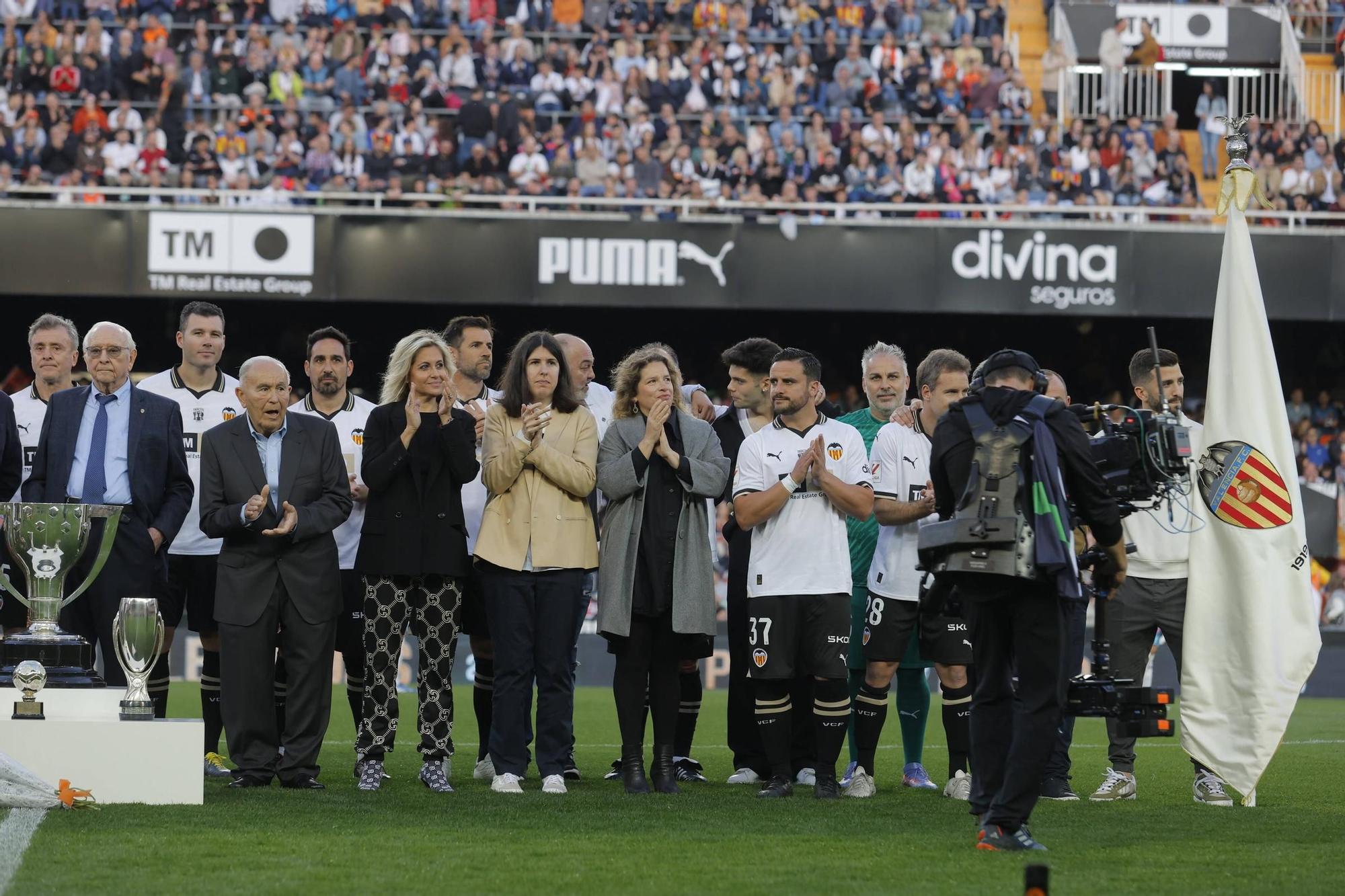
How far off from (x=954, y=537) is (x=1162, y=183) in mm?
18512

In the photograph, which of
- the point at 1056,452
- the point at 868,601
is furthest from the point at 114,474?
the point at 1056,452

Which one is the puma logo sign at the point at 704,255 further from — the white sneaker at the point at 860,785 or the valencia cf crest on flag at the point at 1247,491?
the white sneaker at the point at 860,785

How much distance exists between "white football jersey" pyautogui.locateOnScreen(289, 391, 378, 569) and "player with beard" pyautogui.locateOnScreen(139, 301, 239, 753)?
1.60 feet

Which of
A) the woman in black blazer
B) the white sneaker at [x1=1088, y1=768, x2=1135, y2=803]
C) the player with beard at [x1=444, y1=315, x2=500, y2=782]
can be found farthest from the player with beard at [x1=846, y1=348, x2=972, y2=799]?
the woman in black blazer

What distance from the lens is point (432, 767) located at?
8117 mm

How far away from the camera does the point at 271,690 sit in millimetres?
8070

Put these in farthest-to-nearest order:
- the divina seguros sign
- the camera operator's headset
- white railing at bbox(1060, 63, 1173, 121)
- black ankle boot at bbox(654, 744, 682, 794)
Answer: white railing at bbox(1060, 63, 1173, 121) < the divina seguros sign < black ankle boot at bbox(654, 744, 682, 794) < the camera operator's headset

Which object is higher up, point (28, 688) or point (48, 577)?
point (48, 577)

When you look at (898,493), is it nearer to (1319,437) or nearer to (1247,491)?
(1247,491)

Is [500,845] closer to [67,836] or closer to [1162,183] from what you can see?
[67,836]

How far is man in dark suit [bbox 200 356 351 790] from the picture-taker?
7.98 meters

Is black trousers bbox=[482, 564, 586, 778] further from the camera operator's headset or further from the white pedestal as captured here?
the camera operator's headset

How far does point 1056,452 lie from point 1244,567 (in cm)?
252

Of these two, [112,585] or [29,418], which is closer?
[112,585]
